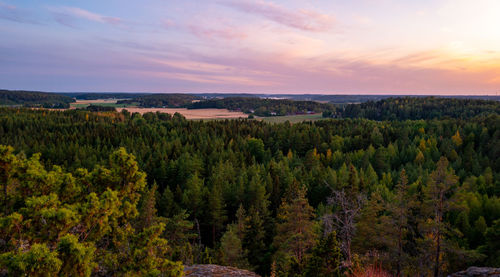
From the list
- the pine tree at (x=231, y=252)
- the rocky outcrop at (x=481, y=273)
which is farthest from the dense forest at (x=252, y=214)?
the rocky outcrop at (x=481, y=273)

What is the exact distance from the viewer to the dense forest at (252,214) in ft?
33.9

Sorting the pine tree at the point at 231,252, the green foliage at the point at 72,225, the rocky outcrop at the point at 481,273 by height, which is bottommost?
the pine tree at the point at 231,252

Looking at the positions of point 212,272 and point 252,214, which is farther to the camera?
point 252,214

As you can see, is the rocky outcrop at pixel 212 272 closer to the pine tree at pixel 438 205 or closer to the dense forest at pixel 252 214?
the dense forest at pixel 252 214

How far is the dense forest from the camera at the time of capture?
10319 mm

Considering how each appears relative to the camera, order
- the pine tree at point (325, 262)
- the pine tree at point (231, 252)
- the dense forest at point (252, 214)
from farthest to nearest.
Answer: the pine tree at point (231, 252) → the pine tree at point (325, 262) → the dense forest at point (252, 214)

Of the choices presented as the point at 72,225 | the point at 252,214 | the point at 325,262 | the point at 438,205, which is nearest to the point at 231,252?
the point at 252,214

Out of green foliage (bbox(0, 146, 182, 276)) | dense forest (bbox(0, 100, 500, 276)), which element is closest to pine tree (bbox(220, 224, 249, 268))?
dense forest (bbox(0, 100, 500, 276))

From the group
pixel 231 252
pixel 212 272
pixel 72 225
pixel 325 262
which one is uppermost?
pixel 72 225

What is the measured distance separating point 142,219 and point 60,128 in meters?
131

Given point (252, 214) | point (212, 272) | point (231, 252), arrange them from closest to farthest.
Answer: point (212, 272) < point (231, 252) < point (252, 214)

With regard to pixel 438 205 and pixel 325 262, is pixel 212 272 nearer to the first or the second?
pixel 325 262

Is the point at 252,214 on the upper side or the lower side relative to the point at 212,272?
lower

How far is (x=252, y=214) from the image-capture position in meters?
46.4
